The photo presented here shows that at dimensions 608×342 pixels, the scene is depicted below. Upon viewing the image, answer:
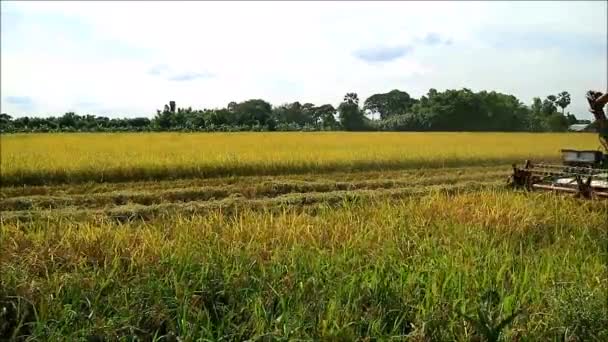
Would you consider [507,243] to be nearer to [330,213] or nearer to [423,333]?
[330,213]

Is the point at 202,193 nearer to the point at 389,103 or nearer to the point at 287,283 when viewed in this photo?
the point at 287,283

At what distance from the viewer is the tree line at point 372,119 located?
28.6 m

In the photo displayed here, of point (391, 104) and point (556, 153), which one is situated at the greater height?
point (391, 104)

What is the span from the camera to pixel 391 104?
40625 mm

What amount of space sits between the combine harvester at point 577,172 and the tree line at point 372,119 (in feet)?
58.3

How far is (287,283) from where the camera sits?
3660mm

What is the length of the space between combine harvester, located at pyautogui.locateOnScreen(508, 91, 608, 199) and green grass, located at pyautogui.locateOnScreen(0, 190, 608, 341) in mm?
4093

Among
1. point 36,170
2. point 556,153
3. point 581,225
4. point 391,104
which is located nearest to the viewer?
point 581,225

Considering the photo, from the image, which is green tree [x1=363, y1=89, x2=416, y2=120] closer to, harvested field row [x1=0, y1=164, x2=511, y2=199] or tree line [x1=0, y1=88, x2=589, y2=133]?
tree line [x1=0, y1=88, x2=589, y2=133]

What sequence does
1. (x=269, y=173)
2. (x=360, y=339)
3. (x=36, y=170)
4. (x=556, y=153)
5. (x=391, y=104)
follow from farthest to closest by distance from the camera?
(x=391, y=104), (x=556, y=153), (x=269, y=173), (x=36, y=170), (x=360, y=339)

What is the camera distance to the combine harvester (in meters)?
9.28

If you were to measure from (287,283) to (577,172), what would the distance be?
8350 millimetres

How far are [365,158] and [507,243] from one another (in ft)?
41.1

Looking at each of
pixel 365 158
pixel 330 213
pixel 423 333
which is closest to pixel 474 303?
pixel 423 333
